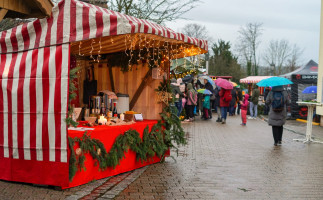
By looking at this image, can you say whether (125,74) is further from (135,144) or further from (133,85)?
(135,144)

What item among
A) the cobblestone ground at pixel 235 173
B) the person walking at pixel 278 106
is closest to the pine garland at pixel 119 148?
the cobblestone ground at pixel 235 173

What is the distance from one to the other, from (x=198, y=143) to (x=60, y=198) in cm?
654

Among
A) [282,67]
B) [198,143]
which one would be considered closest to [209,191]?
[198,143]

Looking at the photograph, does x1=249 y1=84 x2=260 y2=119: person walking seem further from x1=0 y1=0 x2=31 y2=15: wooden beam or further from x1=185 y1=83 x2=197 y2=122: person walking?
x1=0 y1=0 x2=31 y2=15: wooden beam

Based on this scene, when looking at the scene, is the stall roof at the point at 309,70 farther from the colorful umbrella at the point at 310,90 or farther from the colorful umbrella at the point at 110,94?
the colorful umbrella at the point at 110,94

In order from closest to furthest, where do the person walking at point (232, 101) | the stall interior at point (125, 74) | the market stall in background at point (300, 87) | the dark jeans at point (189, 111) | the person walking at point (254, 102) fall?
the stall interior at point (125, 74) → the dark jeans at point (189, 111) → the market stall in background at point (300, 87) → the person walking at point (254, 102) → the person walking at point (232, 101)

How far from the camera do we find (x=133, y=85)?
8.83 meters

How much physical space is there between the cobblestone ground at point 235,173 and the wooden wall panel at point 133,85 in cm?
125

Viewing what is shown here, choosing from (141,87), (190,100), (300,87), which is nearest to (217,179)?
(141,87)

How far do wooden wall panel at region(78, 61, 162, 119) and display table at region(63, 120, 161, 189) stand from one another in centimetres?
63

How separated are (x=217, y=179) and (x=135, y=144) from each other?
65.9 inches

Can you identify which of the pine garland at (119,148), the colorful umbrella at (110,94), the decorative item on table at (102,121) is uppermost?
the colorful umbrella at (110,94)

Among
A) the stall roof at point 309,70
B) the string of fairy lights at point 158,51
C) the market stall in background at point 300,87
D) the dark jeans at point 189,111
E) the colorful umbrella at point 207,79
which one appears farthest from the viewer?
the stall roof at point 309,70

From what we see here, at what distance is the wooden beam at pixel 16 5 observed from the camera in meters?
5.22
